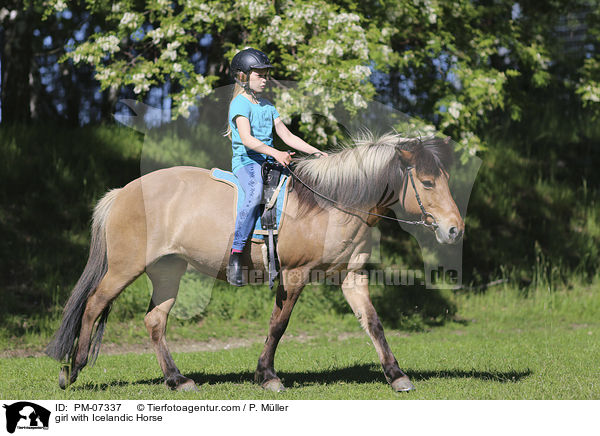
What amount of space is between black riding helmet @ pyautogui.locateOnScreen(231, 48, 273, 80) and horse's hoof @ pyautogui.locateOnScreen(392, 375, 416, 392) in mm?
3025

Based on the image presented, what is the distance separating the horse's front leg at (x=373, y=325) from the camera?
539cm

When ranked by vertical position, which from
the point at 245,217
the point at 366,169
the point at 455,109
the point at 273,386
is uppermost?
the point at 455,109

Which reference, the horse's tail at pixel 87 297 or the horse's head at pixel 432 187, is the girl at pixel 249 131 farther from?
the horse's tail at pixel 87 297

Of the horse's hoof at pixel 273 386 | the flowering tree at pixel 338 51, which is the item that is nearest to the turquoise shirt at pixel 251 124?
the horse's hoof at pixel 273 386

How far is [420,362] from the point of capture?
733 cm

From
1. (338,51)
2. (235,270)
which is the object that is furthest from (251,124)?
(338,51)

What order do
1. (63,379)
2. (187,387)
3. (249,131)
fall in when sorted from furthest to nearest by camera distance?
(63,379)
(187,387)
(249,131)

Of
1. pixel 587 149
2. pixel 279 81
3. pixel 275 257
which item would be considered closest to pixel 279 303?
pixel 275 257

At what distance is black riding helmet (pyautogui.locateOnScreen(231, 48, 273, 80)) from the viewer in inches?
221

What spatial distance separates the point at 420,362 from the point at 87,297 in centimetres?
385

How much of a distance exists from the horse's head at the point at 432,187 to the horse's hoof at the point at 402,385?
1244 mm

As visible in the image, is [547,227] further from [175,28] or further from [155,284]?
[155,284]

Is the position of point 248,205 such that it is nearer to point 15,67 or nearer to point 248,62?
point 248,62

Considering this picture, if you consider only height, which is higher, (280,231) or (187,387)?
(280,231)
